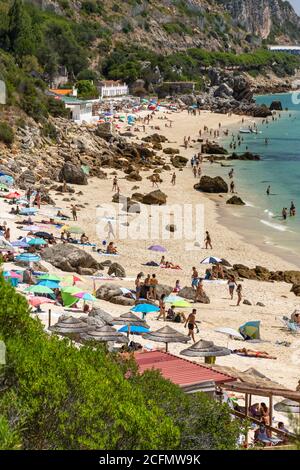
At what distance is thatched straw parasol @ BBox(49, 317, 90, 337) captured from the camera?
18.1m

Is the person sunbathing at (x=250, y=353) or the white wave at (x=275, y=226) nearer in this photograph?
the person sunbathing at (x=250, y=353)

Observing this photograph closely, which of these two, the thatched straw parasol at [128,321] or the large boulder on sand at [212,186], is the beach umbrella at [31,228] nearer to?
the thatched straw parasol at [128,321]

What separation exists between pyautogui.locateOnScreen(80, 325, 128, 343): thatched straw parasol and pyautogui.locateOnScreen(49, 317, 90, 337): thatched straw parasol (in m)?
0.21

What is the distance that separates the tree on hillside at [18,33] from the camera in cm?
8462

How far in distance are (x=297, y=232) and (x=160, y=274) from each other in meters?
12.0

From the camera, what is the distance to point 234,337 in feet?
71.7

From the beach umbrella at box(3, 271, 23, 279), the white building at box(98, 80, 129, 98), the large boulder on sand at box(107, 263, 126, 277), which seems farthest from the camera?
the white building at box(98, 80, 129, 98)

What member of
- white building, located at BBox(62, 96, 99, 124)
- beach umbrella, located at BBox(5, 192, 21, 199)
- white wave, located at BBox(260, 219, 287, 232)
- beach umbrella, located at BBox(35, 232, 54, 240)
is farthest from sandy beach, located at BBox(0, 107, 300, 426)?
white building, located at BBox(62, 96, 99, 124)

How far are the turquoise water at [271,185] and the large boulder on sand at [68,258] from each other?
9531 mm

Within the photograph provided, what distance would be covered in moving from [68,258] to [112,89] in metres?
89.8

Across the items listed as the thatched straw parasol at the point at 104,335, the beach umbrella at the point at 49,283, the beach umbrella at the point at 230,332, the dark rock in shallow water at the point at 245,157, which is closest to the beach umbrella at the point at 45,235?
the beach umbrella at the point at 49,283

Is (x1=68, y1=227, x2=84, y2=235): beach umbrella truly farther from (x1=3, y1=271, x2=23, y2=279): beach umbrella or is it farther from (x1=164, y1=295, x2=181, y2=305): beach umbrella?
(x1=164, y1=295, x2=181, y2=305): beach umbrella

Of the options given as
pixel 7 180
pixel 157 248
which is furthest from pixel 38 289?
pixel 7 180

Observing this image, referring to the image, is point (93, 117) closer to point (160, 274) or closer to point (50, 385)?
point (160, 274)
